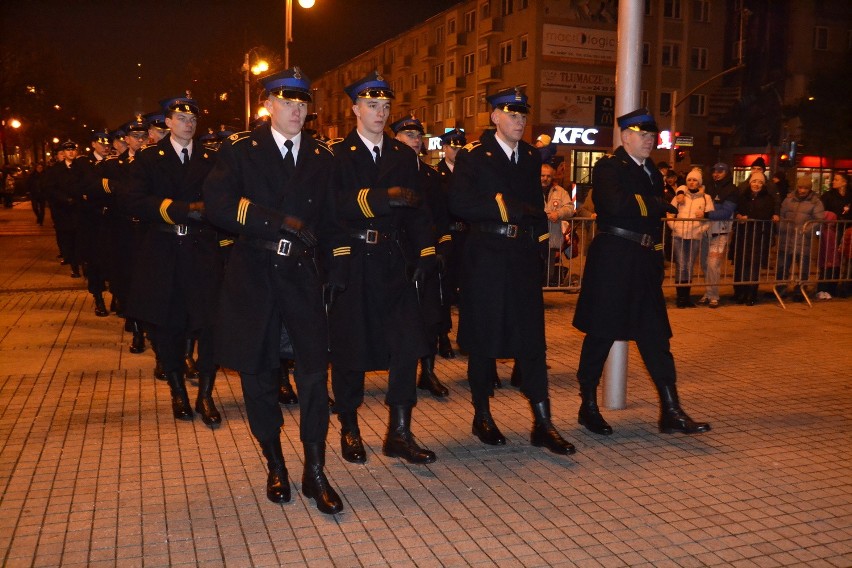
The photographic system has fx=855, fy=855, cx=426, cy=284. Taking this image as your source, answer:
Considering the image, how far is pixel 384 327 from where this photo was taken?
18.4ft

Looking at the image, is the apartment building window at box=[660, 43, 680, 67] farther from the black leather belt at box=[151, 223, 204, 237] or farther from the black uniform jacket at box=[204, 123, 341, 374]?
the black uniform jacket at box=[204, 123, 341, 374]

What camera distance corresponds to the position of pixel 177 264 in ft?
21.6

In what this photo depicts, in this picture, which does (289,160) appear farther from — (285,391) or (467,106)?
(467,106)

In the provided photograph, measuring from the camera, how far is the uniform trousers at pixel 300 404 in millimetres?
4875

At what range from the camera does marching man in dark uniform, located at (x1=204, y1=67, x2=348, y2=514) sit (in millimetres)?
4766

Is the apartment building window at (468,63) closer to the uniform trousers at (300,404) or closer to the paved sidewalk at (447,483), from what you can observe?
the paved sidewalk at (447,483)

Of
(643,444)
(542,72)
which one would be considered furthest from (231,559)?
(542,72)

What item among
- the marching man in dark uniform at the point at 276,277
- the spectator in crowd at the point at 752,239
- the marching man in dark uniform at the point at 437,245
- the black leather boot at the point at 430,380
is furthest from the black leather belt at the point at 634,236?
the spectator in crowd at the point at 752,239

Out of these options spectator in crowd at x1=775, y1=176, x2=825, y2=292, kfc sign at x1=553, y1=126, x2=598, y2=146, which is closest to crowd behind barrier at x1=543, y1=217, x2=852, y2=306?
spectator in crowd at x1=775, y1=176, x2=825, y2=292

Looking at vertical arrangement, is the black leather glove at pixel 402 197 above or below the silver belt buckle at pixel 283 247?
above

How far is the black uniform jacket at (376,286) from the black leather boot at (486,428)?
0.83 m

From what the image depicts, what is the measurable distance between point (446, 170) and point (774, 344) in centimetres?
440

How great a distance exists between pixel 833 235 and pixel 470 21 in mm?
47028

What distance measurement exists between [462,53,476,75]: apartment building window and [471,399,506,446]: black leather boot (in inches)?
2084
